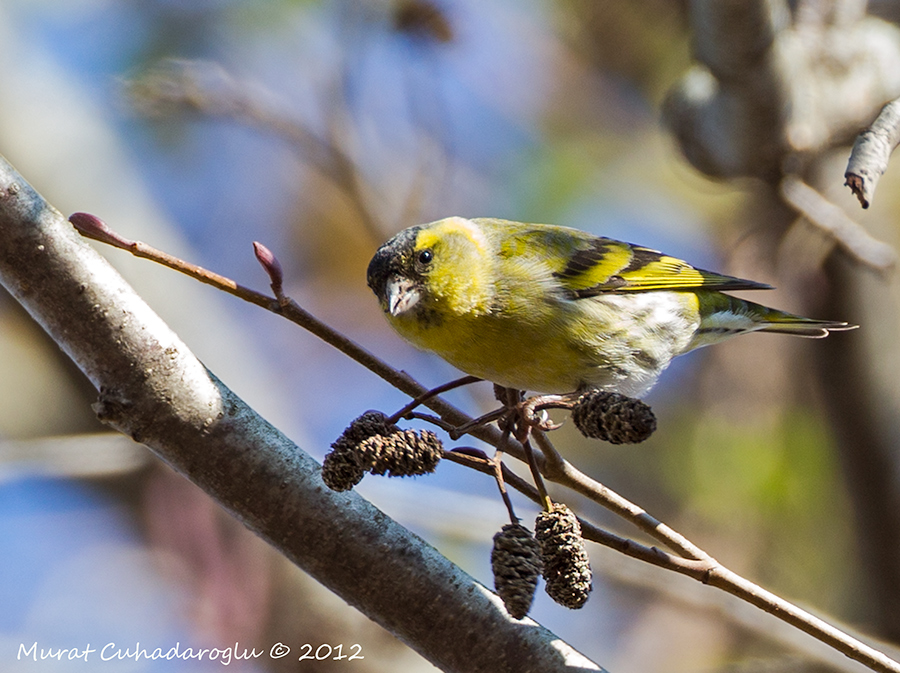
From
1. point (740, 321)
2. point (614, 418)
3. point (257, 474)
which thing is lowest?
point (257, 474)

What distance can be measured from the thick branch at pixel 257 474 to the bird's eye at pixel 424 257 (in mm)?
1009

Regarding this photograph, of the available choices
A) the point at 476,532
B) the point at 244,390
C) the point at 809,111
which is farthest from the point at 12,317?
the point at 809,111

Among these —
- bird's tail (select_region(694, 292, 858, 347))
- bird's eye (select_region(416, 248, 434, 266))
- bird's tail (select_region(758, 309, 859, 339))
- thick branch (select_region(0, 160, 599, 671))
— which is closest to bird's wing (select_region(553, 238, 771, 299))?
bird's tail (select_region(694, 292, 858, 347))

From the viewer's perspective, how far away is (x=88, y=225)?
167 cm

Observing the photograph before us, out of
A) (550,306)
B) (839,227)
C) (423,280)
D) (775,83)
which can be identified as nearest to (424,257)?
(423,280)

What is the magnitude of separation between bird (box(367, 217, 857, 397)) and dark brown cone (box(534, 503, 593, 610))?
0.89 meters

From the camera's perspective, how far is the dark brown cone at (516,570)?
1.63 m

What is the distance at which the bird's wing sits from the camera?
3202 millimetres

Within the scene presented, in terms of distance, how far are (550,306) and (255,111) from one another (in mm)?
2088

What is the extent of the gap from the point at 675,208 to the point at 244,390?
395 cm

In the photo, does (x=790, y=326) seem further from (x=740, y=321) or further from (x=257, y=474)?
(x=257, y=474)

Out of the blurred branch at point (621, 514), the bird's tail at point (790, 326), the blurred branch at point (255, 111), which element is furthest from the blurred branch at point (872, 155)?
the blurred branch at point (255, 111)

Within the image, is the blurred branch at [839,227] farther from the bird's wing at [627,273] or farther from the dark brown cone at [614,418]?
the dark brown cone at [614,418]

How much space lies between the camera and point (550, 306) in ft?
9.50
